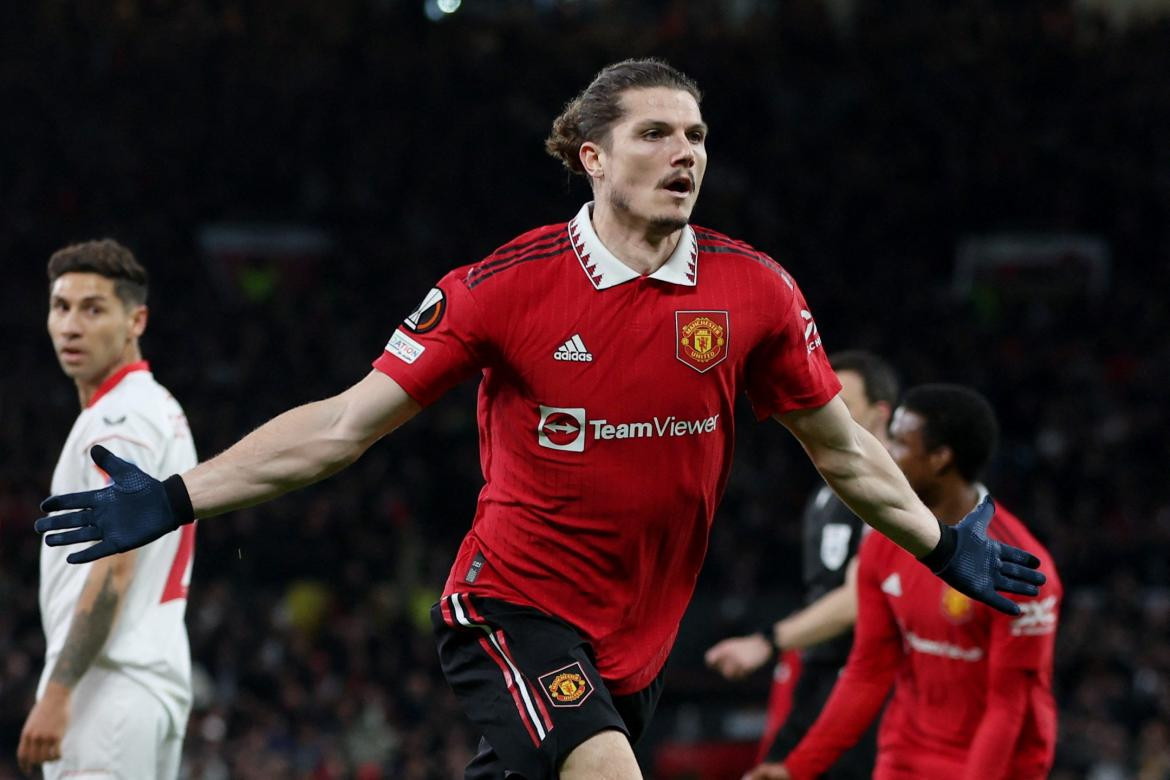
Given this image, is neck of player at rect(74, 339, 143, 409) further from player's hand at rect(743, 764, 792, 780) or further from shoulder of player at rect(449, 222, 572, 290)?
player's hand at rect(743, 764, 792, 780)

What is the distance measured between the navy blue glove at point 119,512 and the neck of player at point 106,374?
1838mm

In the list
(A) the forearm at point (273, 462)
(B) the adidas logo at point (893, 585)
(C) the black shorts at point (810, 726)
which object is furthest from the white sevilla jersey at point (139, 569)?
(B) the adidas logo at point (893, 585)

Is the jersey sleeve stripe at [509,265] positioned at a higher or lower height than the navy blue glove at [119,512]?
higher

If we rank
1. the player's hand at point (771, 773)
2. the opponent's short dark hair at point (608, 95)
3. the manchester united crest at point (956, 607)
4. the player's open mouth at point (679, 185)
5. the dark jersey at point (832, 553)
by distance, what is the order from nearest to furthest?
1. the player's open mouth at point (679, 185)
2. the opponent's short dark hair at point (608, 95)
3. the manchester united crest at point (956, 607)
4. the player's hand at point (771, 773)
5. the dark jersey at point (832, 553)

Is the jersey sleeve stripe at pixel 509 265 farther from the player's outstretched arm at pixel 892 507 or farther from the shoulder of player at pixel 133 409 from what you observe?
the shoulder of player at pixel 133 409

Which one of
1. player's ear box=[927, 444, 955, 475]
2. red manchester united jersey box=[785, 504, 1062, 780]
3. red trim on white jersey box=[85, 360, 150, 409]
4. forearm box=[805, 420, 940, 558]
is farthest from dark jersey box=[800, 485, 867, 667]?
red trim on white jersey box=[85, 360, 150, 409]

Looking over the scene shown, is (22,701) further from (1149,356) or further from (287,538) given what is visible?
(1149,356)

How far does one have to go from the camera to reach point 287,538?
1532 cm

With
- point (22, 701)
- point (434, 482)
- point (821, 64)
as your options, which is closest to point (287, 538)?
point (434, 482)

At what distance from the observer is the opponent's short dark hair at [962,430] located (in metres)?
5.05

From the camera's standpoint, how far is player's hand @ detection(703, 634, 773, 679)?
5793 millimetres

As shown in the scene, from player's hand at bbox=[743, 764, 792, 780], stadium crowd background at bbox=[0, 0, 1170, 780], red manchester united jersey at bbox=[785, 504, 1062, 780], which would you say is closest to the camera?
red manchester united jersey at bbox=[785, 504, 1062, 780]

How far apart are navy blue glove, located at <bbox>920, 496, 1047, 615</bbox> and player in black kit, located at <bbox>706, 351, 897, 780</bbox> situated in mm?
1646

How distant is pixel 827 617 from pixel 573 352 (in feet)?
8.06
